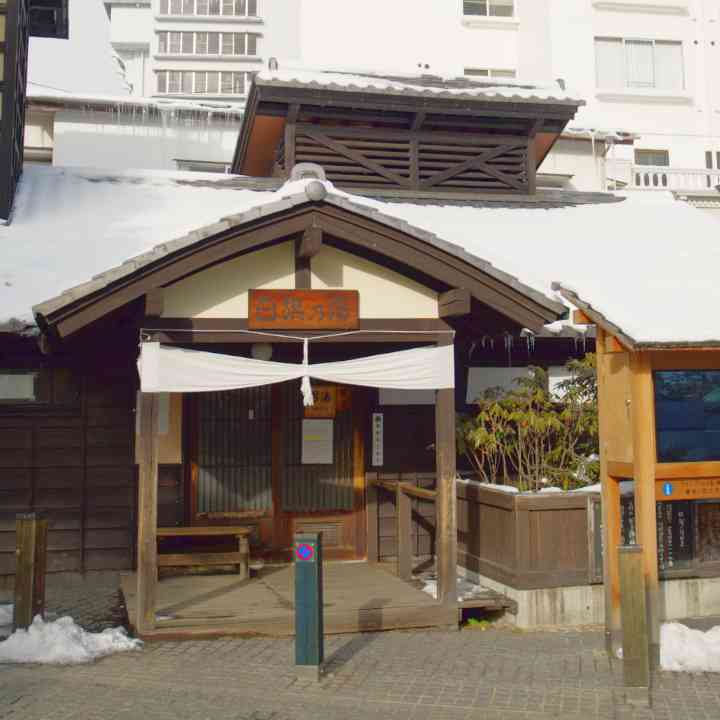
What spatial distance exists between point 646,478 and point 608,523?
0.65 meters

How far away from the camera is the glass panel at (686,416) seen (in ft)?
23.5

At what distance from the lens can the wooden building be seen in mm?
7754

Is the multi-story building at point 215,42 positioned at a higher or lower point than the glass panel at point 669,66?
higher

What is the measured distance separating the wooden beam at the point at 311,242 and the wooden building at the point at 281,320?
21 mm

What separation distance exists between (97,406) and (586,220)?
8083mm

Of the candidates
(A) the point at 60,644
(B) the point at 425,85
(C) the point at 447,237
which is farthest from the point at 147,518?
(B) the point at 425,85

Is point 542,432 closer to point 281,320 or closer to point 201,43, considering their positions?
point 281,320

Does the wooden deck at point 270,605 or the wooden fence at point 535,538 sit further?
the wooden fence at point 535,538

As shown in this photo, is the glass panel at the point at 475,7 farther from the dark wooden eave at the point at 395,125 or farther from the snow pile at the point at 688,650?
the snow pile at the point at 688,650

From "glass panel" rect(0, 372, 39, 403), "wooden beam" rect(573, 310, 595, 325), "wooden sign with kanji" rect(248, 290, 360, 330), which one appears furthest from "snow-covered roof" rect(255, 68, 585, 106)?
"wooden beam" rect(573, 310, 595, 325)

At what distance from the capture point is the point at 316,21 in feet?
115

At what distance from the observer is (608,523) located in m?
7.33

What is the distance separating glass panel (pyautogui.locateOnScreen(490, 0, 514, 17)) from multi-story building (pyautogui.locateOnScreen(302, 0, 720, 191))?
40 mm

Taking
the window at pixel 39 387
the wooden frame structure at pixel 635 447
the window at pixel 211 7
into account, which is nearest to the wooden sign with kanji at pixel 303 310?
the wooden frame structure at pixel 635 447
